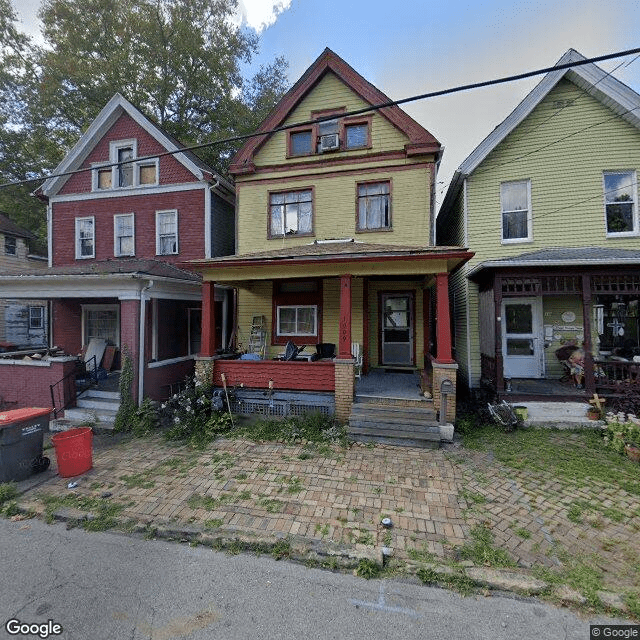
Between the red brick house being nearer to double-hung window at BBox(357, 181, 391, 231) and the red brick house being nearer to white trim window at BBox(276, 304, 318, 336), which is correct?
white trim window at BBox(276, 304, 318, 336)

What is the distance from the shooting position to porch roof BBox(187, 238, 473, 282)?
720 cm

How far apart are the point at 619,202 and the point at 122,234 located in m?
16.8

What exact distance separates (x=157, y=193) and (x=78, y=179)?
372 cm

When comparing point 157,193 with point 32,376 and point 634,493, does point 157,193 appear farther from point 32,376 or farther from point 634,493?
point 634,493

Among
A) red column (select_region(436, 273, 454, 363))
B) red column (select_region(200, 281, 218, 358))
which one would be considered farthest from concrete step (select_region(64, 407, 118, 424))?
red column (select_region(436, 273, 454, 363))

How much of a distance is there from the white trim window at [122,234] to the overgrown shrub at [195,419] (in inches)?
281

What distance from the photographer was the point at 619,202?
363 inches

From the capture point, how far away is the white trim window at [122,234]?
40.4ft

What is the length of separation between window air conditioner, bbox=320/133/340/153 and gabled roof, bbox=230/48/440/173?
1.48m

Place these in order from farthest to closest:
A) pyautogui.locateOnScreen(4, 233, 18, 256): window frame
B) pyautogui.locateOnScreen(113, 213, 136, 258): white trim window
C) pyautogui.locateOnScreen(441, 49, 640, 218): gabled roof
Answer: pyautogui.locateOnScreen(4, 233, 18, 256): window frame < pyautogui.locateOnScreen(113, 213, 136, 258): white trim window < pyautogui.locateOnScreen(441, 49, 640, 218): gabled roof

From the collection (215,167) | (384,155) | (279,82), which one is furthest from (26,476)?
(279,82)

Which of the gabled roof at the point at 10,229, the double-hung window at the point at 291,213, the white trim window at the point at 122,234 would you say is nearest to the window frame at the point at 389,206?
the double-hung window at the point at 291,213

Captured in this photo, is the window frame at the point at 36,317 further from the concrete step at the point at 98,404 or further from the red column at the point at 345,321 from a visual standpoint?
the red column at the point at 345,321

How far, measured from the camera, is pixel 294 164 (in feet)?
35.7
